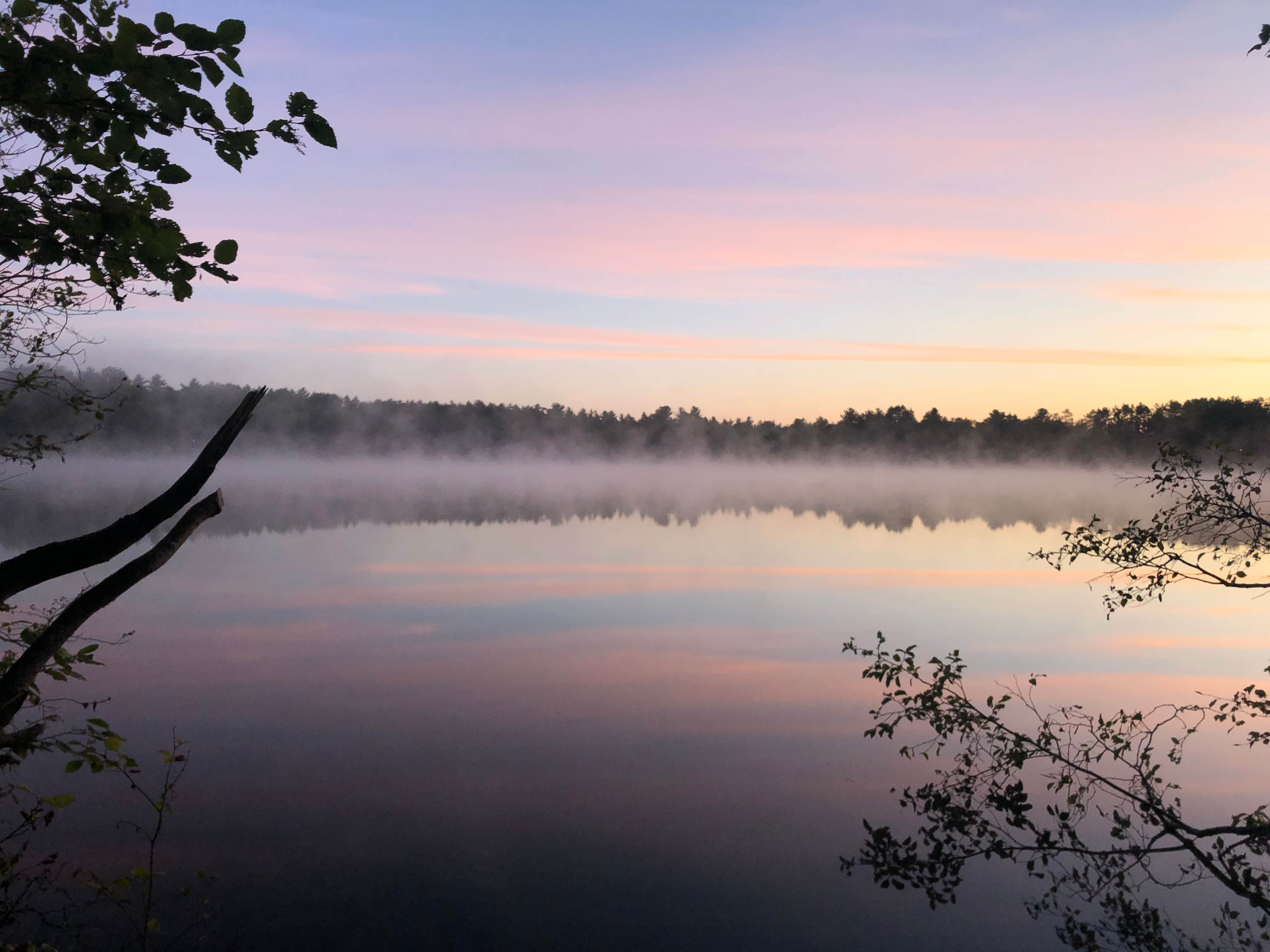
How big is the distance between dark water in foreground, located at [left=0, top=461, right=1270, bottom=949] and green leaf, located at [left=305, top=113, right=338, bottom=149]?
13.2 ft

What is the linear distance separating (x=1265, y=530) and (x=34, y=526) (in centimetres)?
2518

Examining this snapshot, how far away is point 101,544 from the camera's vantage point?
2.41 metres

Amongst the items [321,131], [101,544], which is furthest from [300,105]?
[101,544]

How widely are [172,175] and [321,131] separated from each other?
48 centimetres

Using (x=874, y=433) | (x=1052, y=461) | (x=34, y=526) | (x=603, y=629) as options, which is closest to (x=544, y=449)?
(x=874, y=433)

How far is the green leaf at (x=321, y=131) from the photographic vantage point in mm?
2434

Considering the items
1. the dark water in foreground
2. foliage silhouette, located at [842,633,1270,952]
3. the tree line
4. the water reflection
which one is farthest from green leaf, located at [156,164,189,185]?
the tree line

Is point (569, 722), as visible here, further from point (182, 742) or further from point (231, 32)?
point (231, 32)

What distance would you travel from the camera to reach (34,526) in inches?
873

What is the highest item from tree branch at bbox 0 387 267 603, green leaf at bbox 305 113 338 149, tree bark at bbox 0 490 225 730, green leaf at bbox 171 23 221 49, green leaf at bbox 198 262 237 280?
green leaf at bbox 171 23 221 49

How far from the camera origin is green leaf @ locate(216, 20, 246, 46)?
7.47ft

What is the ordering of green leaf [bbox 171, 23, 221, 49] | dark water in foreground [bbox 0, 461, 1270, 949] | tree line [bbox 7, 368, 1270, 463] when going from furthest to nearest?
1. tree line [bbox 7, 368, 1270, 463]
2. dark water in foreground [bbox 0, 461, 1270, 949]
3. green leaf [bbox 171, 23, 221, 49]

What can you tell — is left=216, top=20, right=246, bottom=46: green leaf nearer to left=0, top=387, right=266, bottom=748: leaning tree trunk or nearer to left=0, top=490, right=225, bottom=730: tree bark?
left=0, top=387, right=266, bottom=748: leaning tree trunk

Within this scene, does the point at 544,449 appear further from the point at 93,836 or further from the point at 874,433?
the point at 93,836
